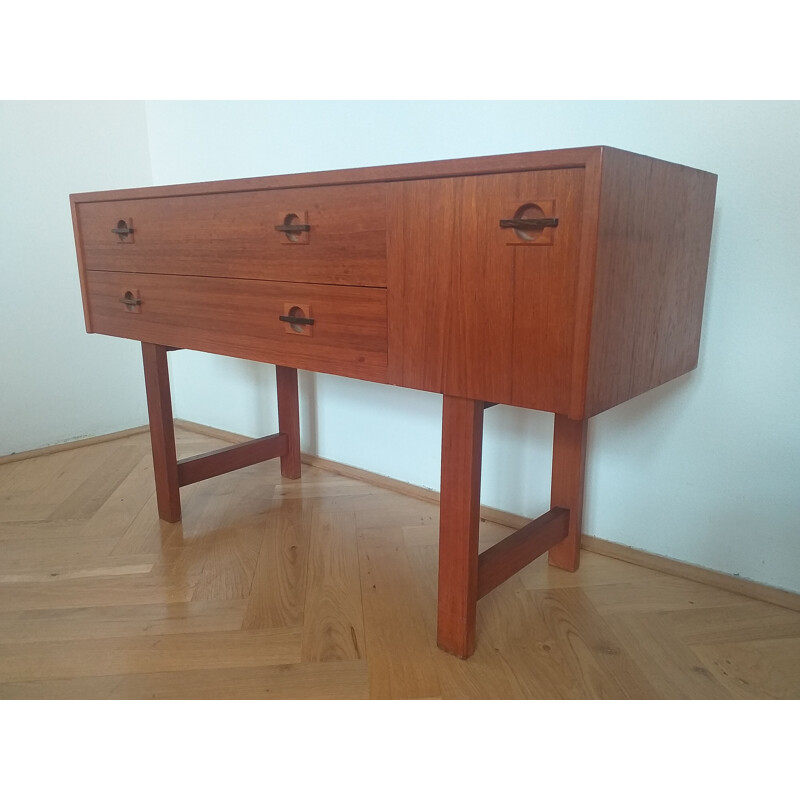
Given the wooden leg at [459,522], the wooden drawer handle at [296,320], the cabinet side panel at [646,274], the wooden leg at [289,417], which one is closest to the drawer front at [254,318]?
the wooden drawer handle at [296,320]

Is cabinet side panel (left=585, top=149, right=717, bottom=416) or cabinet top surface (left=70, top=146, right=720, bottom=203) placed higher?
cabinet top surface (left=70, top=146, right=720, bottom=203)

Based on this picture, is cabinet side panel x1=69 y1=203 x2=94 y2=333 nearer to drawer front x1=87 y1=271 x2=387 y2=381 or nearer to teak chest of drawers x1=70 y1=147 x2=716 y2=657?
drawer front x1=87 y1=271 x2=387 y2=381

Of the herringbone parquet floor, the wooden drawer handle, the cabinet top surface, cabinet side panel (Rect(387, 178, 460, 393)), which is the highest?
the cabinet top surface

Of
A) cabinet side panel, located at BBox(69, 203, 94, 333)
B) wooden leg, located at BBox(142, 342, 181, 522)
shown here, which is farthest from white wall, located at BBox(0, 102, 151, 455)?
wooden leg, located at BBox(142, 342, 181, 522)

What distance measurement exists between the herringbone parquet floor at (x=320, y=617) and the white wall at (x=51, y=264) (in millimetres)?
487

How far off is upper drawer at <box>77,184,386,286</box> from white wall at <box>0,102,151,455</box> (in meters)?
0.63

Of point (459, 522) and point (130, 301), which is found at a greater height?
point (130, 301)

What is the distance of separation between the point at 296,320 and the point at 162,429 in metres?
0.59

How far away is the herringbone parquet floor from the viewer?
1.01 m

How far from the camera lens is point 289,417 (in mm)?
1811

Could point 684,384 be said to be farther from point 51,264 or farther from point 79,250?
point 51,264

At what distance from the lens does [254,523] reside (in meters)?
1.57

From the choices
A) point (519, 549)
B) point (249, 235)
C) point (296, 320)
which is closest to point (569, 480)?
point (519, 549)
